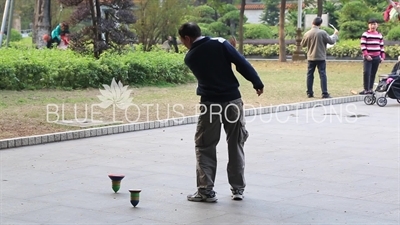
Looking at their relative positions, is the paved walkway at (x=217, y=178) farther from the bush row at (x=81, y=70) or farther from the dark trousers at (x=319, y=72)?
the bush row at (x=81, y=70)

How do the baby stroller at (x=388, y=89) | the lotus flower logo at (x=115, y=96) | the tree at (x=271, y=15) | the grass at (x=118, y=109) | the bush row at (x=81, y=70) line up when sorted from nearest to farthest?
the grass at (x=118, y=109) → the lotus flower logo at (x=115, y=96) → the baby stroller at (x=388, y=89) → the bush row at (x=81, y=70) → the tree at (x=271, y=15)

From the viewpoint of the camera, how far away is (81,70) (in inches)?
684

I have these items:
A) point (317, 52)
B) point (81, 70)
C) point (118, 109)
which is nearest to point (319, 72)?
point (317, 52)

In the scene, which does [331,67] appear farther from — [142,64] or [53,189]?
[53,189]

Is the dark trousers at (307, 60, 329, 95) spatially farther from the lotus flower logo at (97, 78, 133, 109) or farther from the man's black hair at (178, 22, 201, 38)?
the man's black hair at (178, 22, 201, 38)

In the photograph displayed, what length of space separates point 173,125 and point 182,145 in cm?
196

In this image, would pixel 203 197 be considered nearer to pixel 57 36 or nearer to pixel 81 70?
pixel 81 70

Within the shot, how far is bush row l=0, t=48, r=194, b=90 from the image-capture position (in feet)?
55.0

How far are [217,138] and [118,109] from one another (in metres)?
7.02

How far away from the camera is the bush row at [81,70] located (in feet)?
55.0

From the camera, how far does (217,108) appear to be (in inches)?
287

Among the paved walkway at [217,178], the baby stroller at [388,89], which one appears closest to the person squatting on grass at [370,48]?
the baby stroller at [388,89]

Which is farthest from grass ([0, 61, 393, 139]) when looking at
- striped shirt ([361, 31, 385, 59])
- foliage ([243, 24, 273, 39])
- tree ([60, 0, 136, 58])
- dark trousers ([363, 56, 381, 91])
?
foliage ([243, 24, 273, 39])

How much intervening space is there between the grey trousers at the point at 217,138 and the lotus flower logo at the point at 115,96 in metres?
7.16
